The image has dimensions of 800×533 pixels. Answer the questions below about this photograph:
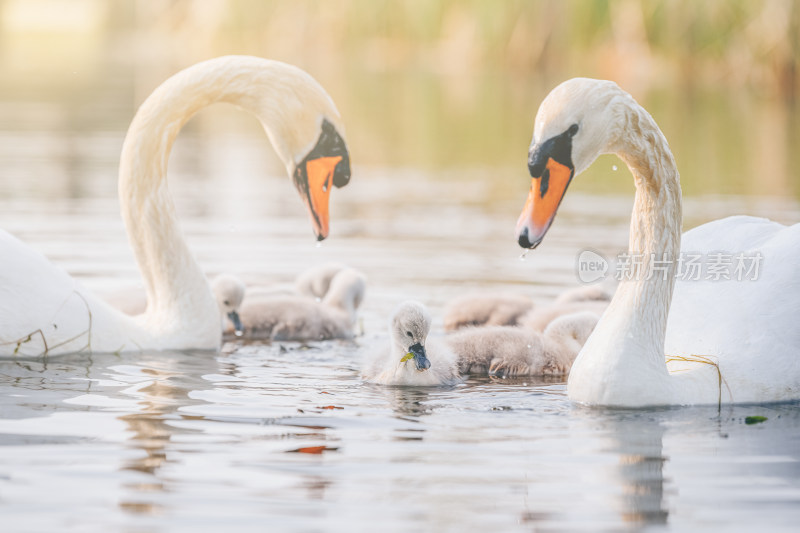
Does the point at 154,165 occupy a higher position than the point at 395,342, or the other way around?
the point at 154,165

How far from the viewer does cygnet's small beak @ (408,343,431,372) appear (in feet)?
23.3

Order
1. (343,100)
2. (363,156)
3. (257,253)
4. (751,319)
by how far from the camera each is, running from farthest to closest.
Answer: (343,100)
(363,156)
(257,253)
(751,319)

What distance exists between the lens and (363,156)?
814 inches

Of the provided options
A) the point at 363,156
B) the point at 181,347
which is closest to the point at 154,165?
the point at 181,347

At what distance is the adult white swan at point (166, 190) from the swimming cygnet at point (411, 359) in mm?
1044

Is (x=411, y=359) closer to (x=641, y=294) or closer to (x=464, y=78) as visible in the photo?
(x=641, y=294)

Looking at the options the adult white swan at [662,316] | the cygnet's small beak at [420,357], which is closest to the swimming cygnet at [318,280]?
the cygnet's small beak at [420,357]

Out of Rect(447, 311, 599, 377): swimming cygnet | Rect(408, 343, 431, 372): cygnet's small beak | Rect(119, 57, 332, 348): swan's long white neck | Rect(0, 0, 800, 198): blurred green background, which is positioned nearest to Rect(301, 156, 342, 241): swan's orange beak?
Rect(119, 57, 332, 348): swan's long white neck

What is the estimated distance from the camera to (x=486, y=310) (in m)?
9.17

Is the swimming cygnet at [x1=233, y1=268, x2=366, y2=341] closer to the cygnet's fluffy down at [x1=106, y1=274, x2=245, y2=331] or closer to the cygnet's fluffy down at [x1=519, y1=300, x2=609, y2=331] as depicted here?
the cygnet's fluffy down at [x1=106, y1=274, x2=245, y2=331]

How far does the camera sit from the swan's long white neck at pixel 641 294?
6.45 m

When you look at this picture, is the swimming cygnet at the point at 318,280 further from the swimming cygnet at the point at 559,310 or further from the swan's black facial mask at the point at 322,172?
the swan's black facial mask at the point at 322,172

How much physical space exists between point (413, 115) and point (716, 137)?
674 centimetres

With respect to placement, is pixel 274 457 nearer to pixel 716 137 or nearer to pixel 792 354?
pixel 792 354
